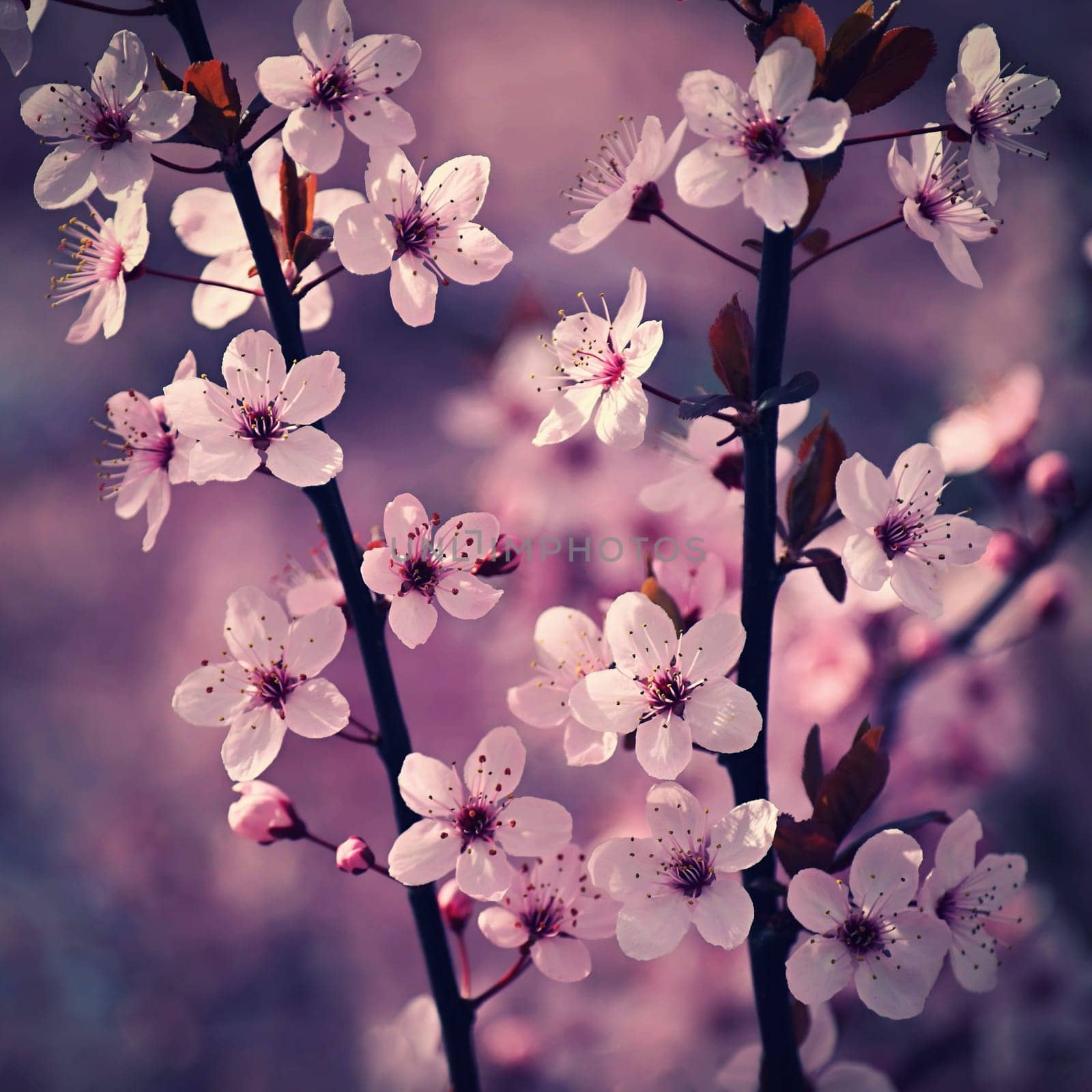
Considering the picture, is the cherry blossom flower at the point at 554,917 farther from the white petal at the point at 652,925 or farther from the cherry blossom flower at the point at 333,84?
the cherry blossom flower at the point at 333,84

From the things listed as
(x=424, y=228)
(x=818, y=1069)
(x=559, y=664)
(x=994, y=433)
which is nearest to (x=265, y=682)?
(x=559, y=664)

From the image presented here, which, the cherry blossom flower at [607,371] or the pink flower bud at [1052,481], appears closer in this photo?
the cherry blossom flower at [607,371]

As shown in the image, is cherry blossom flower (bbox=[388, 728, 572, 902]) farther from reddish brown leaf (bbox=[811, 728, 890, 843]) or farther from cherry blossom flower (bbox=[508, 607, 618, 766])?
reddish brown leaf (bbox=[811, 728, 890, 843])

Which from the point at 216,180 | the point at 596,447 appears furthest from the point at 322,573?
the point at 216,180

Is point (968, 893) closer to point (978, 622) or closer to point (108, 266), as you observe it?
point (978, 622)

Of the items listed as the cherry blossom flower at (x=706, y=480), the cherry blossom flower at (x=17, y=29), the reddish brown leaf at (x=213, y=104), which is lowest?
the cherry blossom flower at (x=706, y=480)

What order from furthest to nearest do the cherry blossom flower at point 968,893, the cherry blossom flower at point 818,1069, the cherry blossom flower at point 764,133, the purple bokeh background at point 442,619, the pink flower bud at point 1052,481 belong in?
the purple bokeh background at point 442,619, the pink flower bud at point 1052,481, the cherry blossom flower at point 818,1069, the cherry blossom flower at point 968,893, the cherry blossom flower at point 764,133

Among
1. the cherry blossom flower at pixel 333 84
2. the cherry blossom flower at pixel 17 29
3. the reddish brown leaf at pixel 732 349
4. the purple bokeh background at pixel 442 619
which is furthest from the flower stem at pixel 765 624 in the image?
the purple bokeh background at pixel 442 619
